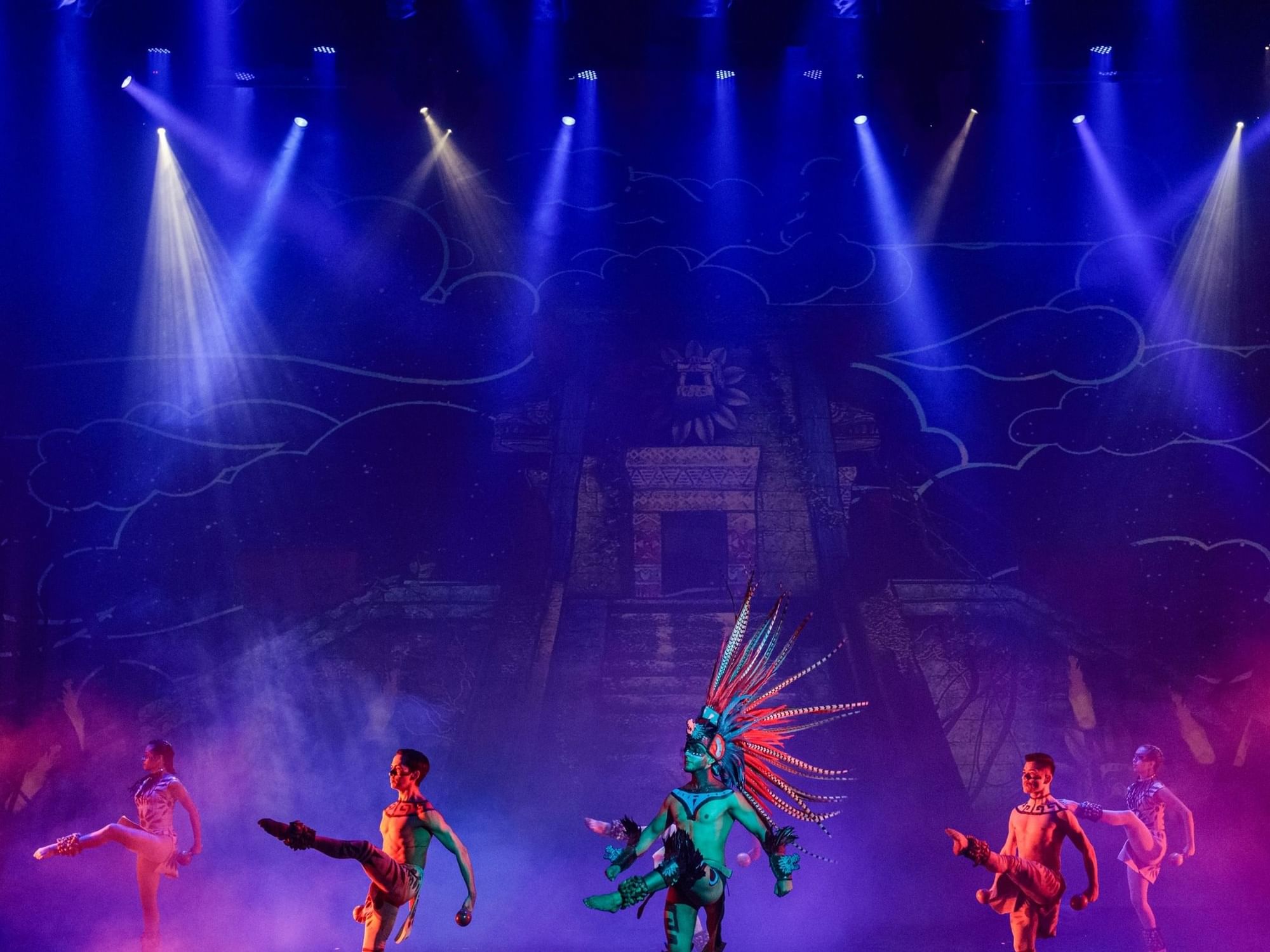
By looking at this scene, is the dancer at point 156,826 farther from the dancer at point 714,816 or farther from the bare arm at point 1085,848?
the bare arm at point 1085,848

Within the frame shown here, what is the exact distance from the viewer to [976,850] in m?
3.87

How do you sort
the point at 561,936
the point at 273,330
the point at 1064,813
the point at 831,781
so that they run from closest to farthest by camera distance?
the point at 1064,813 → the point at 561,936 → the point at 831,781 → the point at 273,330

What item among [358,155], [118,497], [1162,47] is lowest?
[118,497]

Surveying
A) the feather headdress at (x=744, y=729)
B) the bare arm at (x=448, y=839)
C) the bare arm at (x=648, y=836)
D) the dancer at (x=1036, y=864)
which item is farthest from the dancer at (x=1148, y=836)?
the bare arm at (x=448, y=839)

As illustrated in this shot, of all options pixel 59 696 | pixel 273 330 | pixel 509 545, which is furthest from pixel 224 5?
pixel 59 696

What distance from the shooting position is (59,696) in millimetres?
7090

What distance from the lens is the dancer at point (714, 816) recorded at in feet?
12.6

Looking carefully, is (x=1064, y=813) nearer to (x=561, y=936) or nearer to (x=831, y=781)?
(x=831, y=781)

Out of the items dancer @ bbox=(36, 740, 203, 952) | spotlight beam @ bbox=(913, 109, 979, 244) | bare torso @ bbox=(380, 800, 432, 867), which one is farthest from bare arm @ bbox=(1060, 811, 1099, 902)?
spotlight beam @ bbox=(913, 109, 979, 244)

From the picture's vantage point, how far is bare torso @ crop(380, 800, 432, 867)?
4250 mm

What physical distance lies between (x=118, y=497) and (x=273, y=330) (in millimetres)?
1618

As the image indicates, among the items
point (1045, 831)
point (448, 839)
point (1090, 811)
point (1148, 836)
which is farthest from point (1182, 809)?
point (448, 839)

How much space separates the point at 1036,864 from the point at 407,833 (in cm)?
260

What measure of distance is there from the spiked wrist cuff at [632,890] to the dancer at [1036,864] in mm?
1363
